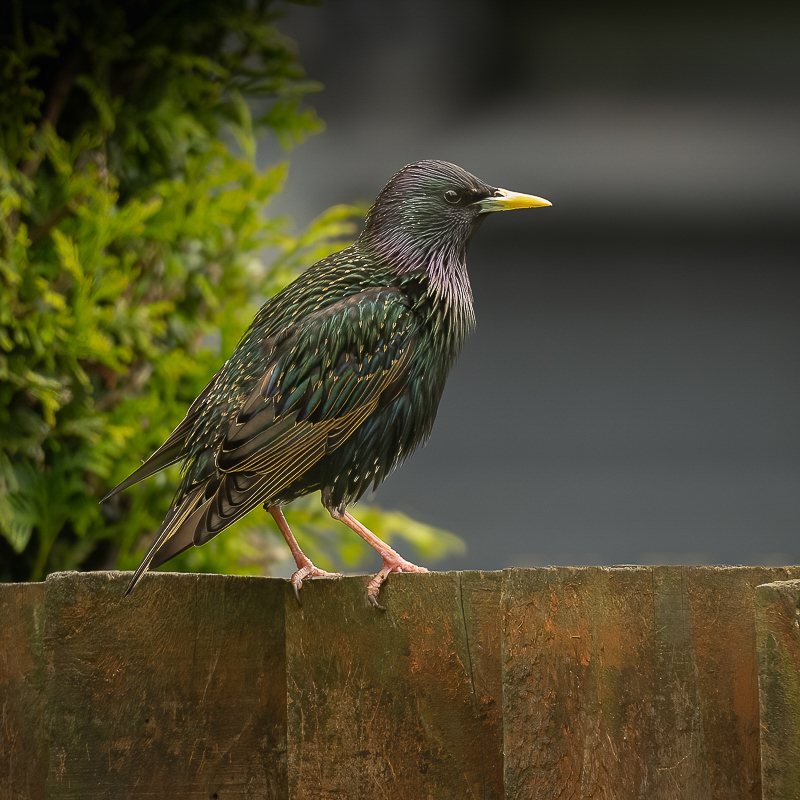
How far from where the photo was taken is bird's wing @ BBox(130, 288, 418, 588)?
6.45 feet

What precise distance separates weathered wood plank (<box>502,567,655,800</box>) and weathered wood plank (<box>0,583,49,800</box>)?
824mm

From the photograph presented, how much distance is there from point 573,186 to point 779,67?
1.35 meters

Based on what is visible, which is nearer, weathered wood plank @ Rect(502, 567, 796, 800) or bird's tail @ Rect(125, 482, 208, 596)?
weathered wood plank @ Rect(502, 567, 796, 800)

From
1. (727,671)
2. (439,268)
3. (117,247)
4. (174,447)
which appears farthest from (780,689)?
(117,247)

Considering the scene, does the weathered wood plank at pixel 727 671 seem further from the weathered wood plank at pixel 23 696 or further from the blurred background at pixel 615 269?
the blurred background at pixel 615 269

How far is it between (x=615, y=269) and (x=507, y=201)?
12.3 ft

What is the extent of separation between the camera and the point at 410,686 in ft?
4.98

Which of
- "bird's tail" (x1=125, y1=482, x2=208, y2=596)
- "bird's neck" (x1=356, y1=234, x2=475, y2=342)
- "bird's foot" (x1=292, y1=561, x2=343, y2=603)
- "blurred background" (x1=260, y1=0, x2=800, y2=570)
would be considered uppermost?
"blurred background" (x1=260, y1=0, x2=800, y2=570)

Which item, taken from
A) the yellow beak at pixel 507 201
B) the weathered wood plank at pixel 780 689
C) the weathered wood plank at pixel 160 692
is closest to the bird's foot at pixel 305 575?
the weathered wood plank at pixel 160 692

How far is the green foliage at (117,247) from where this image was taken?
10.7ft

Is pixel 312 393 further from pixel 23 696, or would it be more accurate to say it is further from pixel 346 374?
pixel 23 696

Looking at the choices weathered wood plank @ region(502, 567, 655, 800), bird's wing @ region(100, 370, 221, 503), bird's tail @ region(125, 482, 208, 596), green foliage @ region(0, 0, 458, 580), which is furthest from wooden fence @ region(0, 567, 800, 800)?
green foliage @ region(0, 0, 458, 580)

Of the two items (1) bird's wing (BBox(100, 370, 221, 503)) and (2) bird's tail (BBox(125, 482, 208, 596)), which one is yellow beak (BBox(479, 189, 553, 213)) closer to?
(1) bird's wing (BBox(100, 370, 221, 503))

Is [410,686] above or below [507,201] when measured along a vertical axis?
below
